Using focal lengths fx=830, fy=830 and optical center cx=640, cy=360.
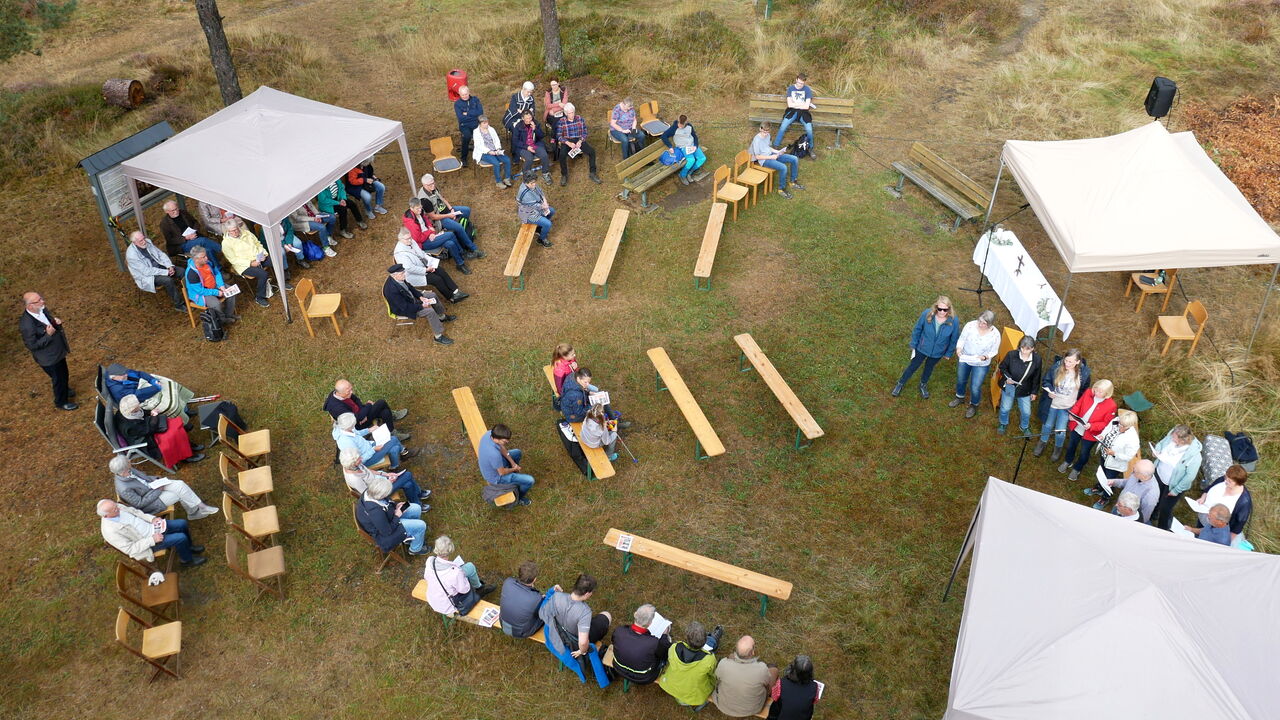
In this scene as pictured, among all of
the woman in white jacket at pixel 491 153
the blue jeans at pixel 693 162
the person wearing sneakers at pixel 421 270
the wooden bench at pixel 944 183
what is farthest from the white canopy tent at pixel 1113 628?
the woman in white jacket at pixel 491 153

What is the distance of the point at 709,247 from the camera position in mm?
12688

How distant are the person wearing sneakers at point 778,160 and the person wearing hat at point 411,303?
611cm

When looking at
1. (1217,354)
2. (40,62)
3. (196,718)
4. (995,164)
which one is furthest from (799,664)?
(40,62)

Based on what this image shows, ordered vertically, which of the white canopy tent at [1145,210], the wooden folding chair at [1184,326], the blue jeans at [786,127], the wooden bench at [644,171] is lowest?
the wooden folding chair at [1184,326]

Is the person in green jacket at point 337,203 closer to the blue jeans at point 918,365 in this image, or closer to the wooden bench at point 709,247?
the wooden bench at point 709,247

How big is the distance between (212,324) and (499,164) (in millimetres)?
5359

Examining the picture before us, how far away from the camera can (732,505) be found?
9.47m

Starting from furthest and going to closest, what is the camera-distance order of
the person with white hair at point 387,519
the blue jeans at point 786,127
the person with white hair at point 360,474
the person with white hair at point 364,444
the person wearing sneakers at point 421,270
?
1. the blue jeans at point 786,127
2. the person wearing sneakers at point 421,270
3. the person with white hair at point 364,444
4. the person with white hair at point 360,474
5. the person with white hair at point 387,519

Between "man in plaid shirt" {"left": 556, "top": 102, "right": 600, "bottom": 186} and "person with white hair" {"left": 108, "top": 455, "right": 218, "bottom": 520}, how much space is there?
8040 millimetres

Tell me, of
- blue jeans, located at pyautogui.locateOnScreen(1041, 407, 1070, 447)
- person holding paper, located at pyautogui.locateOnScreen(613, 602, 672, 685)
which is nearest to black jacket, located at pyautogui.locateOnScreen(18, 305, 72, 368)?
person holding paper, located at pyautogui.locateOnScreen(613, 602, 672, 685)

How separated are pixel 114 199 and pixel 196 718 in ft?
27.4

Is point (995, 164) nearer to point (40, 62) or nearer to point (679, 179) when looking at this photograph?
point (679, 179)

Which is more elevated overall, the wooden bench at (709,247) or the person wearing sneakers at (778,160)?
the person wearing sneakers at (778,160)

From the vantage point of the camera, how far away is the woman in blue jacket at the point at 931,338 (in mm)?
10023
